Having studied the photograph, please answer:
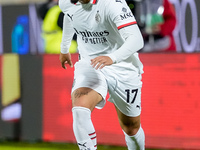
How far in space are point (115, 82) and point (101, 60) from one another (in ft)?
1.99

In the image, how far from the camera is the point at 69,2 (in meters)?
3.62

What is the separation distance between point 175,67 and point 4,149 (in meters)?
2.23

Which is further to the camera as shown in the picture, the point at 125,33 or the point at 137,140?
the point at 137,140

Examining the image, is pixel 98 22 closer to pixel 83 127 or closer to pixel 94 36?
pixel 94 36

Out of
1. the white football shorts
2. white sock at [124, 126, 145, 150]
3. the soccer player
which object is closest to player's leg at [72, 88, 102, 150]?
the soccer player

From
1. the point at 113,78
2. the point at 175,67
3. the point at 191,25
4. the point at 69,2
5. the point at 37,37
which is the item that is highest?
the point at 69,2

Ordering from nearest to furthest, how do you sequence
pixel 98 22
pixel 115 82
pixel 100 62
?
pixel 100 62
pixel 98 22
pixel 115 82

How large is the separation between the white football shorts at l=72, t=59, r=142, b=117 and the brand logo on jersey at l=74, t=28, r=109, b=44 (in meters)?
0.19

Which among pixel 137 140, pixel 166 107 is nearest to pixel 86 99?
pixel 137 140

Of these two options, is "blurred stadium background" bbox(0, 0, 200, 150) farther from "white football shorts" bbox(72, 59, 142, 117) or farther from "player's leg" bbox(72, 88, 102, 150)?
"player's leg" bbox(72, 88, 102, 150)

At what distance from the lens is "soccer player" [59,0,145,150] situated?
3336mm

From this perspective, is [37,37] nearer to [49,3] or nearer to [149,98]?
[49,3]

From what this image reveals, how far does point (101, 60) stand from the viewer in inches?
123

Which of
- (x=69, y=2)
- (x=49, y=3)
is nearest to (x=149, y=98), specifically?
(x=69, y=2)
